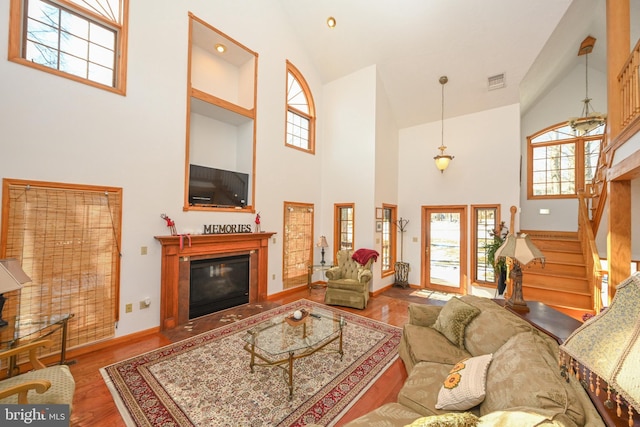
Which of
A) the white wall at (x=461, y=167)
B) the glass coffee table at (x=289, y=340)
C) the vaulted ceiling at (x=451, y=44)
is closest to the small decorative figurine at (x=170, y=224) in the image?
the glass coffee table at (x=289, y=340)

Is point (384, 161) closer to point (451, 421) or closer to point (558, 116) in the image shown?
point (558, 116)

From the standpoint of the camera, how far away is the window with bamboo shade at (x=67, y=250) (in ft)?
8.55

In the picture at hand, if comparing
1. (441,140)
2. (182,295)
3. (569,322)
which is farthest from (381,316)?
(441,140)

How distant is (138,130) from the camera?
11.2ft

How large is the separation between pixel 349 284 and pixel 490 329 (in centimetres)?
257

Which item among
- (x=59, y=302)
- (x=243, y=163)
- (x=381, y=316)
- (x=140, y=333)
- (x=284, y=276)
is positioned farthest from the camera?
(x=284, y=276)

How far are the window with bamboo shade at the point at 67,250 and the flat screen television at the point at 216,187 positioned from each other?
40.6 inches

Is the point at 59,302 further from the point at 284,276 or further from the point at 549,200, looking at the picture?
the point at 549,200

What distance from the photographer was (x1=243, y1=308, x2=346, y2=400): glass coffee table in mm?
2398

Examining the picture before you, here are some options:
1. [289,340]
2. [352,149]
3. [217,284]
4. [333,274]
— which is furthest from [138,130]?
[352,149]

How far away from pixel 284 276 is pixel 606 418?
4.78 metres

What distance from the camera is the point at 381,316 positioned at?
4.17 metres

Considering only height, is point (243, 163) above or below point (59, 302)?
above

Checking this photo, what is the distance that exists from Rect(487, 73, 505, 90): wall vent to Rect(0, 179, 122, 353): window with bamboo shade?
21.2 ft
